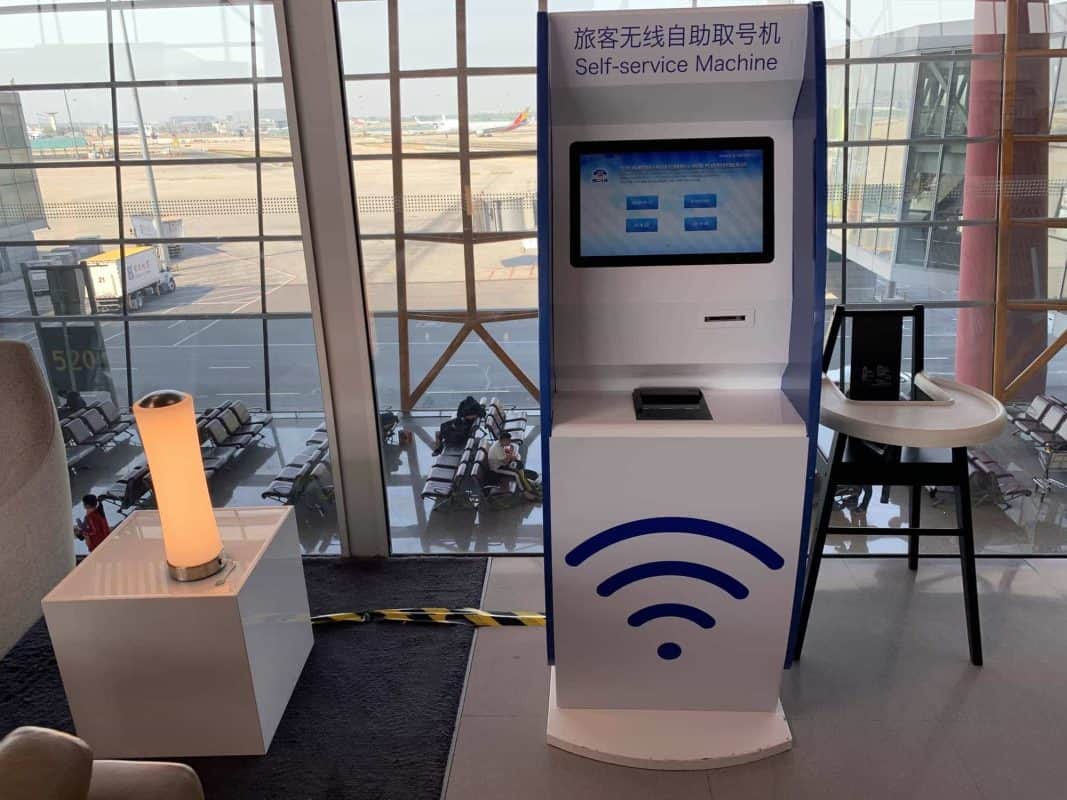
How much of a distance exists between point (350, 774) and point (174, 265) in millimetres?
2655

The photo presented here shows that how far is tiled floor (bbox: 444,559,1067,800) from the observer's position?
2037mm

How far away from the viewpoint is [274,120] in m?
2.84

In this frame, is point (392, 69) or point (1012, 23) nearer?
point (1012, 23)

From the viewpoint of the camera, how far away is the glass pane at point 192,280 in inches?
148

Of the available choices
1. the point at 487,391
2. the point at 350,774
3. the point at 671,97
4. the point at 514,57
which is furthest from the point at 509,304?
the point at 350,774

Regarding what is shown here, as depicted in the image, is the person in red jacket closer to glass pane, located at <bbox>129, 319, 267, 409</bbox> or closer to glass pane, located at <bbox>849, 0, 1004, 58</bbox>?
glass pane, located at <bbox>129, 319, 267, 409</bbox>

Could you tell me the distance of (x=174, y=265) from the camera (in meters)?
3.79

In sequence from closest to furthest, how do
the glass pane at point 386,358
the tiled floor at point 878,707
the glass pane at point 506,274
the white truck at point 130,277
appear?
the tiled floor at point 878,707 → the glass pane at point 386,358 → the glass pane at point 506,274 → the white truck at point 130,277

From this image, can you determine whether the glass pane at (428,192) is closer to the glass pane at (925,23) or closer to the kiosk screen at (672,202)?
the kiosk screen at (672,202)

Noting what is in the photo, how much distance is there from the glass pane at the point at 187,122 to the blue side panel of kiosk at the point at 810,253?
2324 millimetres

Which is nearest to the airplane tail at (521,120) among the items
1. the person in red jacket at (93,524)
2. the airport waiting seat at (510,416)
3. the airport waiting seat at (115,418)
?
the airport waiting seat at (510,416)

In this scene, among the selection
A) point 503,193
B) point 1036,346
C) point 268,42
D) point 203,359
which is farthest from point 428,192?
point 1036,346

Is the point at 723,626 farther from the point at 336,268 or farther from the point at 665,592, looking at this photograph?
the point at 336,268

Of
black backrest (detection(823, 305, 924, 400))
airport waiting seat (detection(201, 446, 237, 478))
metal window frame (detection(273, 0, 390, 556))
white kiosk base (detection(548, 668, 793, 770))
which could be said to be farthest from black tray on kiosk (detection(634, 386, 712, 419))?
airport waiting seat (detection(201, 446, 237, 478))
